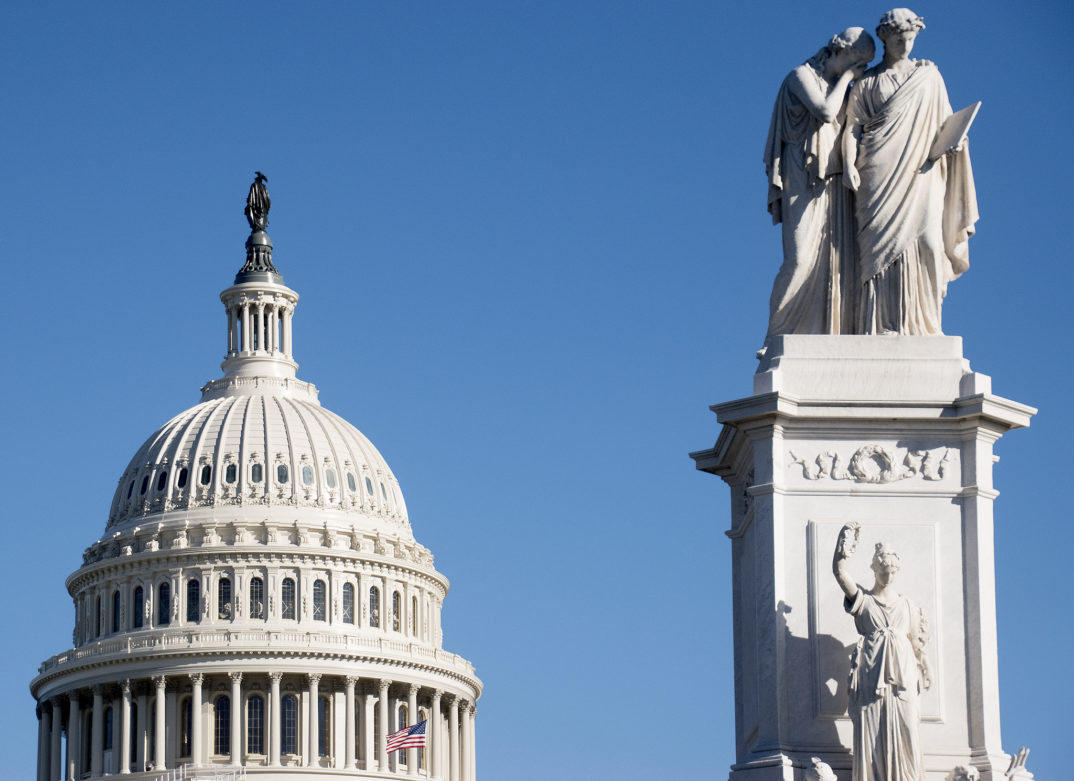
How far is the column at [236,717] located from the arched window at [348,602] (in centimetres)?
974

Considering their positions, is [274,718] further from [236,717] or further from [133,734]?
[133,734]

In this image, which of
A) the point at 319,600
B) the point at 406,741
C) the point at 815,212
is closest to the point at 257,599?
the point at 319,600

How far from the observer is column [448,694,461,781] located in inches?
7037

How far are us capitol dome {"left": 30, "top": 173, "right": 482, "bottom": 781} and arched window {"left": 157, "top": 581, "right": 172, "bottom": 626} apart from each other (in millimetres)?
148

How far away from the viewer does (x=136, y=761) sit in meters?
169

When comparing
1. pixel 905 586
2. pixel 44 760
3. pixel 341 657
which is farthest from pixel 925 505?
pixel 44 760

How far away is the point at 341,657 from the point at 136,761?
16062 millimetres

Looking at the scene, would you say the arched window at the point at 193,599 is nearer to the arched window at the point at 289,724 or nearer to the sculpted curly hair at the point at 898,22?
the arched window at the point at 289,724

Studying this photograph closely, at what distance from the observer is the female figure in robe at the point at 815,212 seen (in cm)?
2000

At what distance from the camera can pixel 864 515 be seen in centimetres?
1925

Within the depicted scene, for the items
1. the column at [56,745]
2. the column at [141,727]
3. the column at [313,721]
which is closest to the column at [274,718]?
the column at [313,721]

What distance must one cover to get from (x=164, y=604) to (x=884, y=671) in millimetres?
158261

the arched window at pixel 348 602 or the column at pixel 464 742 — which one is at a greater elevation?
the arched window at pixel 348 602

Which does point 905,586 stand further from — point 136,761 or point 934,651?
point 136,761
